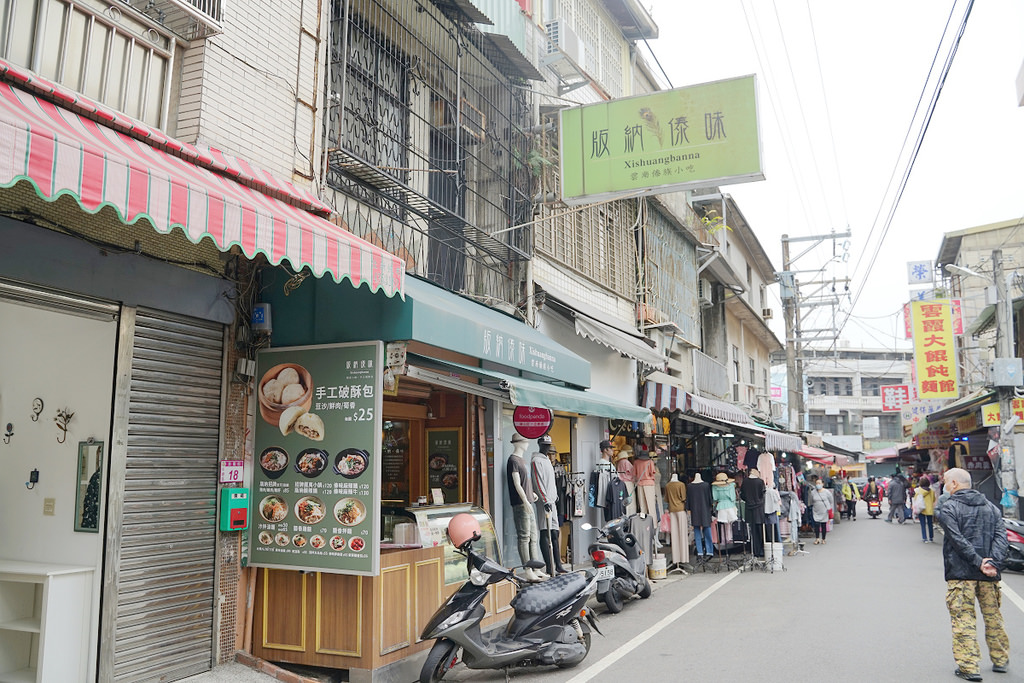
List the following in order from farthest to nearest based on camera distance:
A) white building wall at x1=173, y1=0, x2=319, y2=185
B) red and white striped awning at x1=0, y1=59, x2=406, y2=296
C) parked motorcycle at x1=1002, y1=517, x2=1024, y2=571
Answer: parked motorcycle at x1=1002, y1=517, x2=1024, y2=571, white building wall at x1=173, y1=0, x2=319, y2=185, red and white striped awning at x1=0, y1=59, x2=406, y2=296

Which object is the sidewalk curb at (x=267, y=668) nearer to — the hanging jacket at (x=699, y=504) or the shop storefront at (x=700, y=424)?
the hanging jacket at (x=699, y=504)

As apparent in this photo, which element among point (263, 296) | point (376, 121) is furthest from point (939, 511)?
point (376, 121)

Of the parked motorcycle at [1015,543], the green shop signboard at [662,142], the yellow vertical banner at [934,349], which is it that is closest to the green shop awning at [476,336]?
the green shop signboard at [662,142]

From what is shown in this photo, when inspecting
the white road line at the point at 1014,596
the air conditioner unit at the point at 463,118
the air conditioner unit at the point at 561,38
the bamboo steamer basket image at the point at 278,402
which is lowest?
the white road line at the point at 1014,596

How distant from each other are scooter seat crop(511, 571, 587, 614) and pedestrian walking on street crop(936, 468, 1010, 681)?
11.1 ft

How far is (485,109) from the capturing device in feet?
39.5

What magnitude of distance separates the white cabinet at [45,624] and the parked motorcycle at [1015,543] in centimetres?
1476

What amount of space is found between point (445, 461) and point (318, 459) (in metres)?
4.29

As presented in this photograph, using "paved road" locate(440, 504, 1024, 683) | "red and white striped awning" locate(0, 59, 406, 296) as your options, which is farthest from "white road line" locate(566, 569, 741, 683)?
"red and white striped awning" locate(0, 59, 406, 296)

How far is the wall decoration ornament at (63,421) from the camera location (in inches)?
238

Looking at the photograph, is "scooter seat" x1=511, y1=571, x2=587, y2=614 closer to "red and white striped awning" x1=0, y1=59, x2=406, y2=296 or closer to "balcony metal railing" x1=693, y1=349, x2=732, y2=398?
"red and white striped awning" x1=0, y1=59, x2=406, y2=296

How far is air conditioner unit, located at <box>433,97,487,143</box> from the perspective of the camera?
11.1m

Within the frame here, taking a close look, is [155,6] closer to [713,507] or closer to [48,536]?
[48,536]

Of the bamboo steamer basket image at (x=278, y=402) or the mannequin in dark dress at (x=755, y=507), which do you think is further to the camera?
the mannequin in dark dress at (x=755, y=507)
